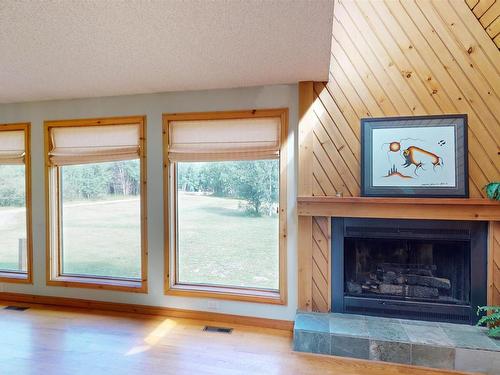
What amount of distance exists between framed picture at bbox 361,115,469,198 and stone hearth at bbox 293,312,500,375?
3.79 ft

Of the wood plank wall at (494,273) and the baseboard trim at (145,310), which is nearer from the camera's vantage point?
the wood plank wall at (494,273)

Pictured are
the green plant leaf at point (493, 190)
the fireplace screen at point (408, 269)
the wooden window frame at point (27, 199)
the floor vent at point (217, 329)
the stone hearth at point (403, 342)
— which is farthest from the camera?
the wooden window frame at point (27, 199)

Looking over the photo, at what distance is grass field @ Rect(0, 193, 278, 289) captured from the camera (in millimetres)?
3160

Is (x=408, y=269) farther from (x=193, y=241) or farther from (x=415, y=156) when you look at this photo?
(x=193, y=241)

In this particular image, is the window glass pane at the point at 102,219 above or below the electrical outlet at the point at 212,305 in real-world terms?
above

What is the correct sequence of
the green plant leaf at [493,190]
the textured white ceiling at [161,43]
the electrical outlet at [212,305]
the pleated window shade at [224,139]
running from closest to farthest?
the textured white ceiling at [161,43] < the green plant leaf at [493,190] < the pleated window shade at [224,139] < the electrical outlet at [212,305]

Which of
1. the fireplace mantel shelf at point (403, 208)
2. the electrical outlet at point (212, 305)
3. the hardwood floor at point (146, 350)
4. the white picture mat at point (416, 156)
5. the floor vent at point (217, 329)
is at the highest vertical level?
the white picture mat at point (416, 156)

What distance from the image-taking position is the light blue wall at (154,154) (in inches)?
116

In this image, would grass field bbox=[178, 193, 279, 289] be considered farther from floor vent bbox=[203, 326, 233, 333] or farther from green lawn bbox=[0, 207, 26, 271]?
green lawn bbox=[0, 207, 26, 271]

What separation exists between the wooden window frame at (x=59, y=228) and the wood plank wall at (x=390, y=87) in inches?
68.6

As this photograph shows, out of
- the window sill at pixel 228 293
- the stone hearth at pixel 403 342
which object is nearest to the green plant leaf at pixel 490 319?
the stone hearth at pixel 403 342

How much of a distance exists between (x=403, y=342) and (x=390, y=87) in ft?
7.27

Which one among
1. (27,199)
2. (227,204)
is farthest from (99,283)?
(227,204)

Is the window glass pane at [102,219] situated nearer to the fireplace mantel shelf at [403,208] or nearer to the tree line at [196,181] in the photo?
the tree line at [196,181]
